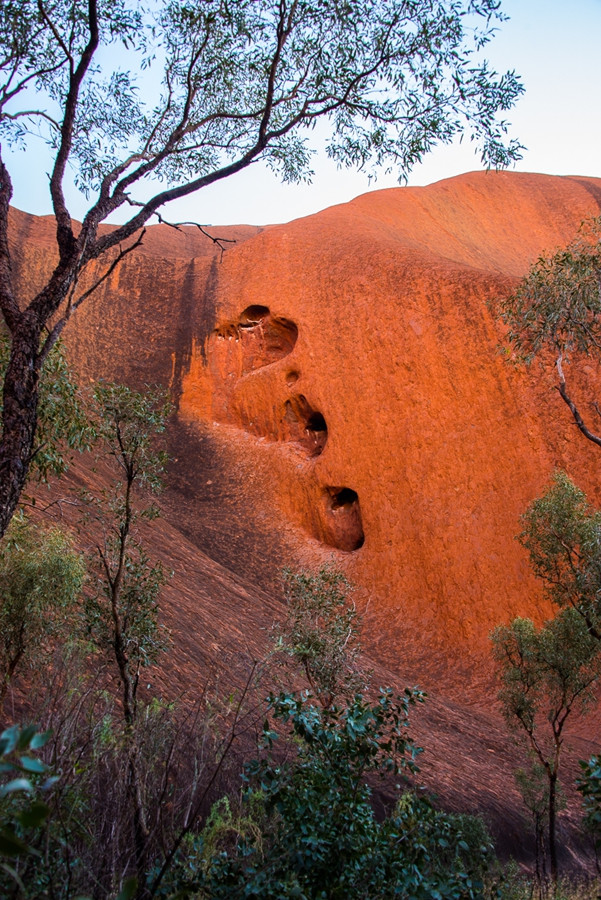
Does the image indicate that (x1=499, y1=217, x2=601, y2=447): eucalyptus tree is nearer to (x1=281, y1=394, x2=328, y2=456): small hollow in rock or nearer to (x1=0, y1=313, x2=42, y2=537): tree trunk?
(x1=0, y1=313, x2=42, y2=537): tree trunk

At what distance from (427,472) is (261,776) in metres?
17.6

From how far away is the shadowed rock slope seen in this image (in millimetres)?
16938

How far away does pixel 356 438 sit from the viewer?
925 inches

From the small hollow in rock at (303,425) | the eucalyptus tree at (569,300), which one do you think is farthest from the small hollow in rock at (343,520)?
the eucalyptus tree at (569,300)

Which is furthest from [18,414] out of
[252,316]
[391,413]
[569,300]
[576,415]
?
[252,316]

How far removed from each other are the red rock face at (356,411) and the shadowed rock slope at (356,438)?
7cm

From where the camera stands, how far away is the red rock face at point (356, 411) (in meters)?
19.1

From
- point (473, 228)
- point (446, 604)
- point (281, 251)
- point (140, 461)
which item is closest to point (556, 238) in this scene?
point (473, 228)

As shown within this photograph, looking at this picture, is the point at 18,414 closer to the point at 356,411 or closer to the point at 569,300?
the point at 569,300

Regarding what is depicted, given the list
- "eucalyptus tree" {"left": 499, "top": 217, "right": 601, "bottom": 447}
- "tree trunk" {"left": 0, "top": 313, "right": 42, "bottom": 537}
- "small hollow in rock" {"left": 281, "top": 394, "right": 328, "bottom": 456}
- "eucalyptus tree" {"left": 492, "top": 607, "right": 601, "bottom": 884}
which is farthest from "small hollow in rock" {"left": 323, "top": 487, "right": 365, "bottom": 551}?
"tree trunk" {"left": 0, "top": 313, "right": 42, "bottom": 537}

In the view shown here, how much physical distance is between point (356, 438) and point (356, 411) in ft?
3.60

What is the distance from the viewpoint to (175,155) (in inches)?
384

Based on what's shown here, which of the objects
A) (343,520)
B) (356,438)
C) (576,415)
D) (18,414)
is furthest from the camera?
(356,438)

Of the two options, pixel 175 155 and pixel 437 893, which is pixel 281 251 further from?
pixel 437 893
